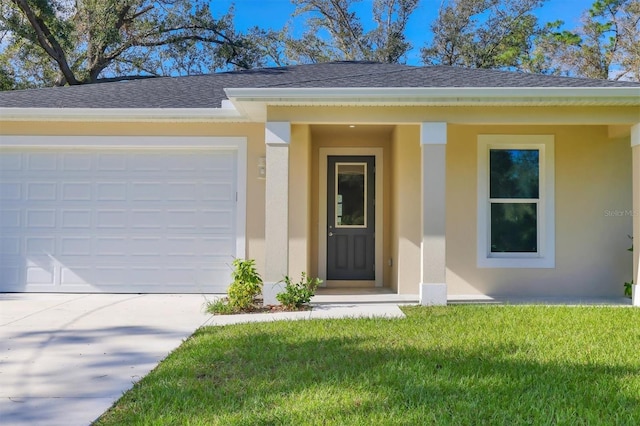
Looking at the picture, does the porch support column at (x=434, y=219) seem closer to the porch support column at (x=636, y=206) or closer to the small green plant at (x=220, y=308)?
the small green plant at (x=220, y=308)

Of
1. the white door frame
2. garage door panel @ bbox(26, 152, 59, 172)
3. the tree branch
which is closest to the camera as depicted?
garage door panel @ bbox(26, 152, 59, 172)

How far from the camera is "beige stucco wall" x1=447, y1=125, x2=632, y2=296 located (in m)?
8.17

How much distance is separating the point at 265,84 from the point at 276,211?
3.18 meters

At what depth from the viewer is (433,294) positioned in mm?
6988

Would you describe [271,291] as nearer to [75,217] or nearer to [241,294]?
[241,294]

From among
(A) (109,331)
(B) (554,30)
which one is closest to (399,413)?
(A) (109,331)

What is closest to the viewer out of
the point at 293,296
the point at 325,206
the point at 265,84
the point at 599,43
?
the point at 293,296

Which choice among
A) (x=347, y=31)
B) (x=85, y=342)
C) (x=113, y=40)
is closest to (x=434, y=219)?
(x=85, y=342)

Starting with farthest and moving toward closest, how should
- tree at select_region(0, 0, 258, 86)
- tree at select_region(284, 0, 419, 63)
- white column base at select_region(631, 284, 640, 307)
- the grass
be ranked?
tree at select_region(284, 0, 419, 63), tree at select_region(0, 0, 258, 86), white column base at select_region(631, 284, 640, 307), the grass

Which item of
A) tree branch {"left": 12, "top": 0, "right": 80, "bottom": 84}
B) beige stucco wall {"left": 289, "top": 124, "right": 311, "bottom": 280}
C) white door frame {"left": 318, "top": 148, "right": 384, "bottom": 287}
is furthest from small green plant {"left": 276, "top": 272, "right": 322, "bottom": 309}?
tree branch {"left": 12, "top": 0, "right": 80, "bottom": 84}

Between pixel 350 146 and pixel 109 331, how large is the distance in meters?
5.44

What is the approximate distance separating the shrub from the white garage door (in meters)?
1.27

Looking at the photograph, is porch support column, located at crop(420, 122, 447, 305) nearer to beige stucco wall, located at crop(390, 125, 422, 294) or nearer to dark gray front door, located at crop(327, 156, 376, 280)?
beige stucco wall, located at crop(390, 125, 422, 294)

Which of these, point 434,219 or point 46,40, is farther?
point 46,40
